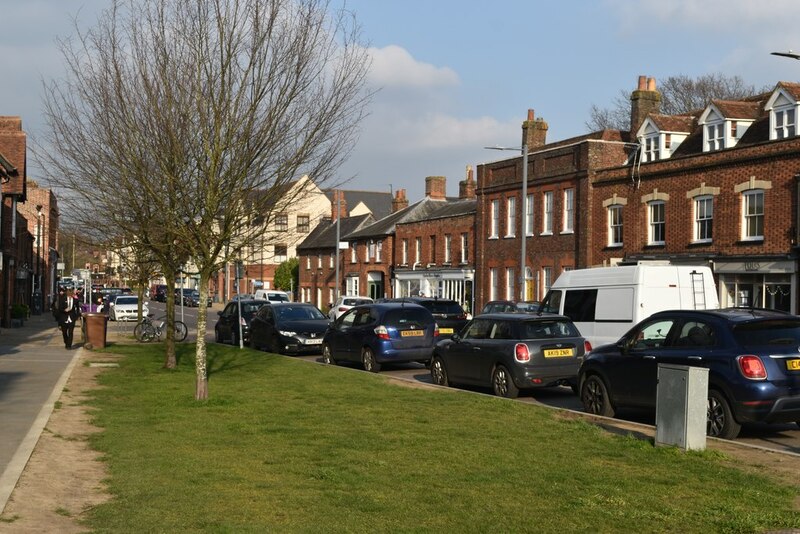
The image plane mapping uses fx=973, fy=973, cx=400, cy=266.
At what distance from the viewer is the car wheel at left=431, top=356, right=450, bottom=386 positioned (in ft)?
62.3

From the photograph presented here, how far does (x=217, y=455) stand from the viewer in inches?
409

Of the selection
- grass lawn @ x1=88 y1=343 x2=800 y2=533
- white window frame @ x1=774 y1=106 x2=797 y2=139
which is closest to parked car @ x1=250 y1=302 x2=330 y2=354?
grass lawn @ x1=88 y1=343 x2=800 y2=533

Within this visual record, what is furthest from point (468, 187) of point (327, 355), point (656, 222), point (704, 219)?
point (327, 355)

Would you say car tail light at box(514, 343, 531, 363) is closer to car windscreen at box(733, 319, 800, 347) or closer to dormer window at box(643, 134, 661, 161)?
car windscreen at box(733, 319, 800, 347)

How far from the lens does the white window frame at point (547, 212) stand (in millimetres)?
44562

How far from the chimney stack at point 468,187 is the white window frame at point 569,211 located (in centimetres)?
1945

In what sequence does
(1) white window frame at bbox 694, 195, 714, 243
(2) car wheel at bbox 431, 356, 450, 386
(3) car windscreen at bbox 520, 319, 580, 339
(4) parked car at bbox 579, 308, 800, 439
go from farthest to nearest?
(1) white window frame at bbox 694, 195, 714, 243 → (2) car wheel at bbox 431, 356, 450, 386 → (3) car windscreen at bbox 520, 319, 580, 339 → (4) parked car at bbox 579, 308, 800, 439

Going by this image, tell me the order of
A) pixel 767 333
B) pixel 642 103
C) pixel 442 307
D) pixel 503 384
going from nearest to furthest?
1. pixel 767 333
2. pixel 503 384
3. pixel 442 307
4. pixel 642 103

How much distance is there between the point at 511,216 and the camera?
48031mm

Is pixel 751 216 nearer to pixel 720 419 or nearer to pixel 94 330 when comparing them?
pixel 94 330

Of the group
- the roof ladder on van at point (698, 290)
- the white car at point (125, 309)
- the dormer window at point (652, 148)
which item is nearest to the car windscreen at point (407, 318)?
the roof ladder on van at point (698, 290)

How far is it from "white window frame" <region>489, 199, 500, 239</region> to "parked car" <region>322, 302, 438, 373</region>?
25744 millimetres

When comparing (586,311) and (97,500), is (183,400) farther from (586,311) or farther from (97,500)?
(586,311)

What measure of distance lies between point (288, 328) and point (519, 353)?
1311 cm
